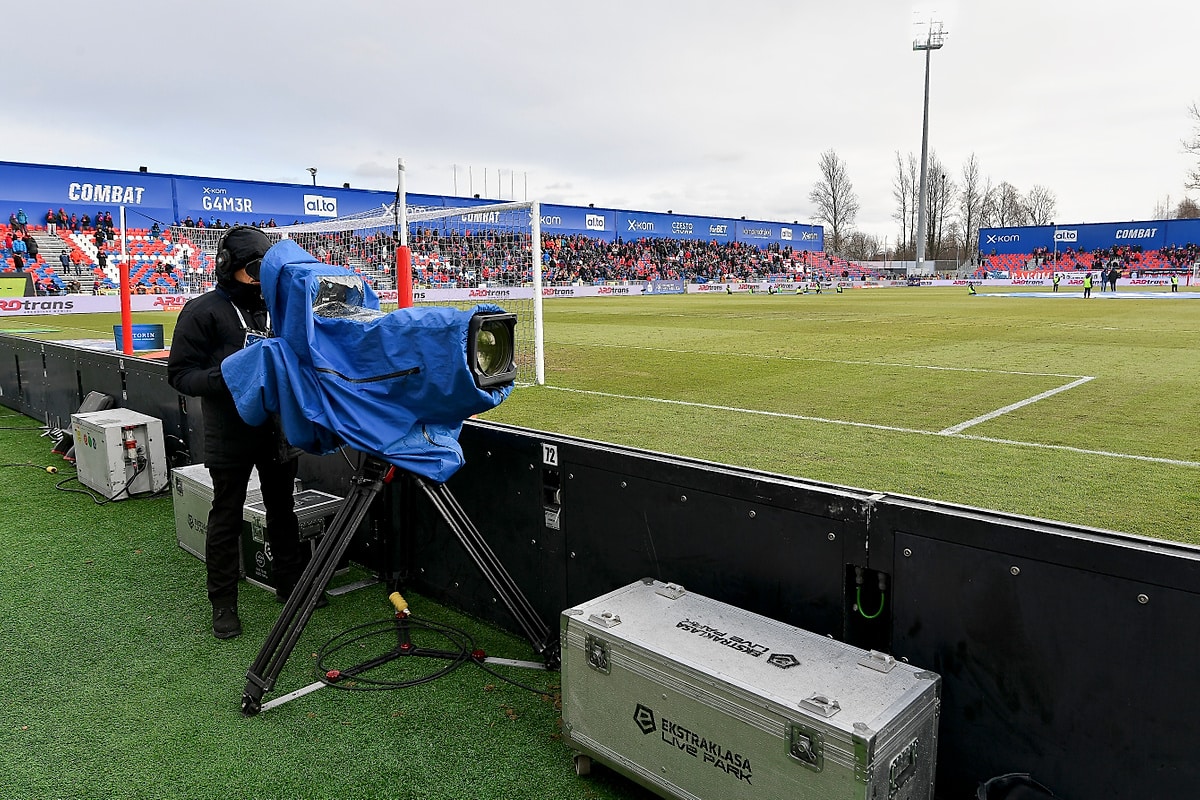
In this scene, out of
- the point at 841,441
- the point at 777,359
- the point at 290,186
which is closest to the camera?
the point at 841,441

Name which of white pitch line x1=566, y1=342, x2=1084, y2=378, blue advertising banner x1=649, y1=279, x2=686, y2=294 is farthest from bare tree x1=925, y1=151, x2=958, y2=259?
white pitch line x1=566, y1=342, x2=1084, y2=378

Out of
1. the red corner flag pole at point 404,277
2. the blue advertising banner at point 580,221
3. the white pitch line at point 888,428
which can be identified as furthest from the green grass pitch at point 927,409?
the blue advertising banner at point 580,221

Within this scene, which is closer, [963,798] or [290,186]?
[963,798]

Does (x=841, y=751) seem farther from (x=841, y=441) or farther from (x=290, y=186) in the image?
(x=290, y=186)

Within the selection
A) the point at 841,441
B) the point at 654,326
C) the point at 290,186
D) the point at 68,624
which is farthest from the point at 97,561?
the point at 290,186

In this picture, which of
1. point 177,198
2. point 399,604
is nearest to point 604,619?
point 399,604

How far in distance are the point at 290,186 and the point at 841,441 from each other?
3964cm

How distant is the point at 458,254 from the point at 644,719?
41.1ft

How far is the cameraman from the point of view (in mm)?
3658

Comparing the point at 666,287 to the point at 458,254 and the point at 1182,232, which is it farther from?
the point at 1182,232

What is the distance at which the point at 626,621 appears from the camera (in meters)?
2.44

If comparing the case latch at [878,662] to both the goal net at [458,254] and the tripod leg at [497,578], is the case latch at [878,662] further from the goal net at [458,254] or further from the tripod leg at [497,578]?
the goal net at [458,254]

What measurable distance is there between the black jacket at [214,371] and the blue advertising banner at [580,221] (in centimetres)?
4481

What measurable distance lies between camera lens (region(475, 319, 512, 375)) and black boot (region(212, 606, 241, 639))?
2.00 meters
